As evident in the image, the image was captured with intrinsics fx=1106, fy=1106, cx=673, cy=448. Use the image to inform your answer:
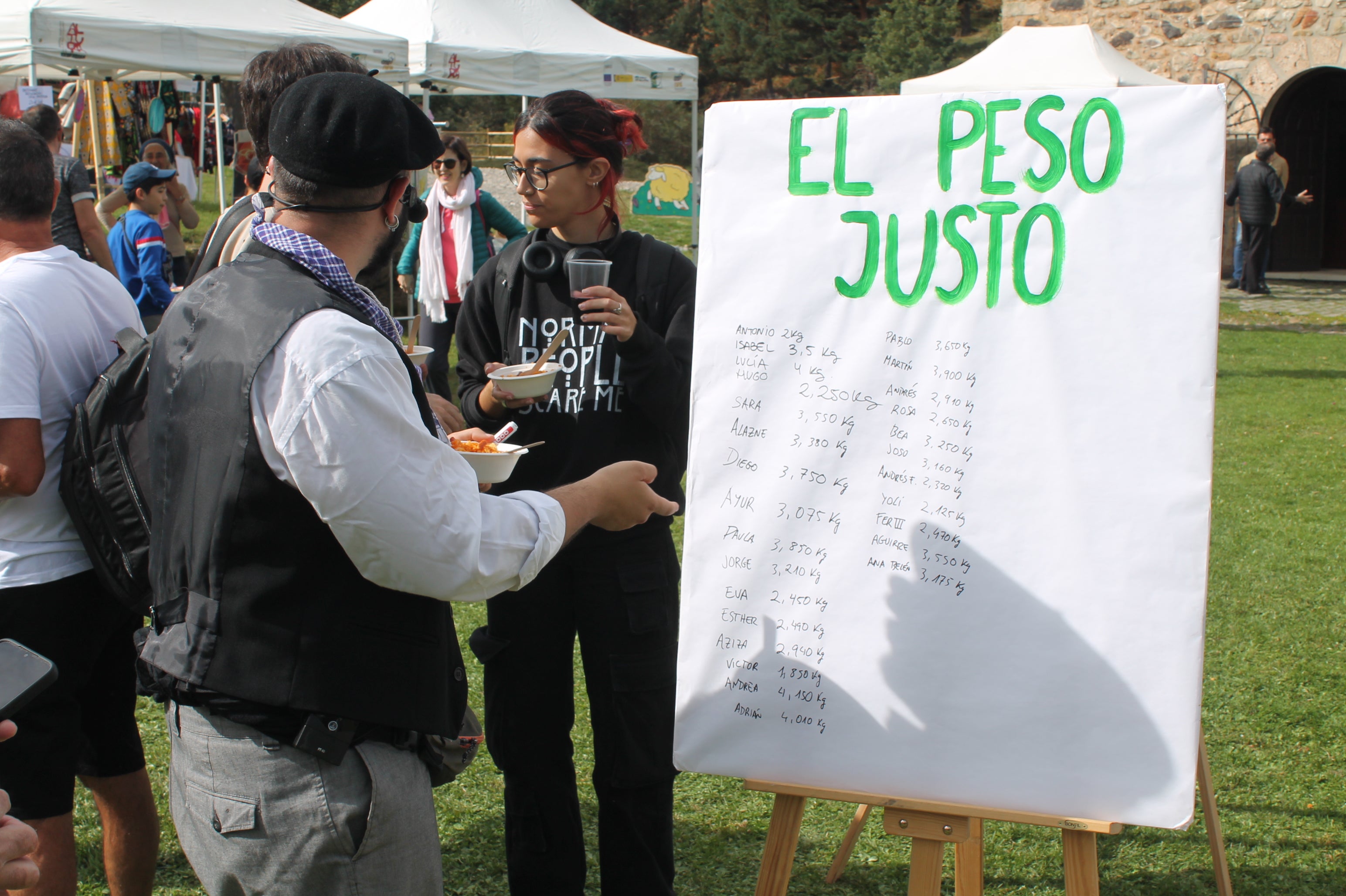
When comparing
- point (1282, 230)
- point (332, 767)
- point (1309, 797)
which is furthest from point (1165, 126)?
point (1282, 230)

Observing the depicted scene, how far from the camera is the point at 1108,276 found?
1.72m

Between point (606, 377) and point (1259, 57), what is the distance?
14.5 metres

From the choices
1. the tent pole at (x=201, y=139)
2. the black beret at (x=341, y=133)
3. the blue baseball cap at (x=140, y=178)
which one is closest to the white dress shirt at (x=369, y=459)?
the black beret at (x=341, y=133)

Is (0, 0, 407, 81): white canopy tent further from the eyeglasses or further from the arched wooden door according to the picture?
the arched wooden door

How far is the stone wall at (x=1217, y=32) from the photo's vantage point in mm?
13297

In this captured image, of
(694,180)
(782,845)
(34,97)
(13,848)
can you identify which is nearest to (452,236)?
(34,97)

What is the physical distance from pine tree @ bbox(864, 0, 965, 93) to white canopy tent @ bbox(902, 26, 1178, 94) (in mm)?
20616

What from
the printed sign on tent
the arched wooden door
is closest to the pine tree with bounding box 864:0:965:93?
the arched wooden door

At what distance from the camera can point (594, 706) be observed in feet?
7.42

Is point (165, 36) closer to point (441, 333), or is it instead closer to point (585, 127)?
point (441, 333)

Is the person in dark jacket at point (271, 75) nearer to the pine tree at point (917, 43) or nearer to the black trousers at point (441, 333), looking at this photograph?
the black trousers at point (441, 333)

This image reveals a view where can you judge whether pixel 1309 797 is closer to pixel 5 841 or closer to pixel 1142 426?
pixel 1142 426

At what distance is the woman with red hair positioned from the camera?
7.22 ft

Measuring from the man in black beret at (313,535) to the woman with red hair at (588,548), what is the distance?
2.46 feet
